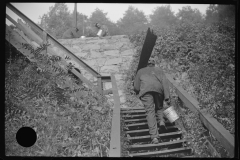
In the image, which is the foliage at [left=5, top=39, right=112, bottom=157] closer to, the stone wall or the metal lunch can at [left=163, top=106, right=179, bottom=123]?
the metal lunch can at [left=163, top=106, right=179, bottom=123]

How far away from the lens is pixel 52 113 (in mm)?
3682

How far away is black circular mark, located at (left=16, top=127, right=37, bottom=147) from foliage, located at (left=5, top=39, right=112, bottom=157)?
8cm

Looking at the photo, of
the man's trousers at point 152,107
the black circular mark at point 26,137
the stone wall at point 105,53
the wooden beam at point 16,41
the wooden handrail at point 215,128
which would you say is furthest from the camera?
the stone wall at point 105,53

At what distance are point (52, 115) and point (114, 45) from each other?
5732 millimetres

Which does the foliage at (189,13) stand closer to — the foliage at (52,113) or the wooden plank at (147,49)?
the wooden plank at (147,49)

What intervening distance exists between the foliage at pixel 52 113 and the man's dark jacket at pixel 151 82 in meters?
1.02

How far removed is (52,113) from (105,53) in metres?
5.22

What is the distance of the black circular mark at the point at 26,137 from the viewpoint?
9.37ft

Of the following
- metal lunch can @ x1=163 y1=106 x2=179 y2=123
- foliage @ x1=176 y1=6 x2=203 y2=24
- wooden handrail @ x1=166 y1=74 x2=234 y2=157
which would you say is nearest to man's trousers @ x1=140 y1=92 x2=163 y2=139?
metal lunch can @ x1=163 y1=106 x2=179 y2=123

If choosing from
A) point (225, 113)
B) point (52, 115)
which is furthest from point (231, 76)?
point (52, 115)

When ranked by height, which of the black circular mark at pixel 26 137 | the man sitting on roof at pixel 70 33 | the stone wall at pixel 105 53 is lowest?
the black circular mark at pixel 26 137

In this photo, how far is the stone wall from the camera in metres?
7.93

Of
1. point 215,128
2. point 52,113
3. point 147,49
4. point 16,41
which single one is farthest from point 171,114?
point 16,41

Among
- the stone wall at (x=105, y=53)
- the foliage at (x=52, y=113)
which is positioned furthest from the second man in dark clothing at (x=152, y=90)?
the stone wall at (x=105, y=53)
